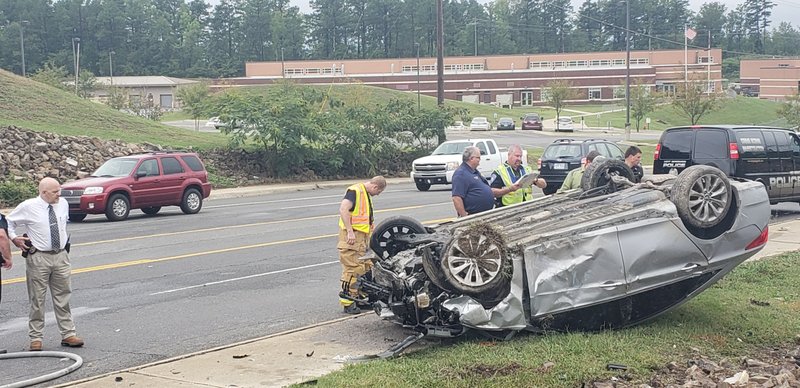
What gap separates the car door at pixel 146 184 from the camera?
22481mm

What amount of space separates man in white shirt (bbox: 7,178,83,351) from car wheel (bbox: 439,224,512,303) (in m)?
3.75

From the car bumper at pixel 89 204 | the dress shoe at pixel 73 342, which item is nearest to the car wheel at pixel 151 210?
the car bumper at pixel 89 204

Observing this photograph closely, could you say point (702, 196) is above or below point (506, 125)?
above

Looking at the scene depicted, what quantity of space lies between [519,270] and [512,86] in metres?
111

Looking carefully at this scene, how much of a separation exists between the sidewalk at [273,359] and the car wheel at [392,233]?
Answer: 82 cm

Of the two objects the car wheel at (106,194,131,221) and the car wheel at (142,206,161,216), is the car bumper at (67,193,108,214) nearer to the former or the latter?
the car wheel at (106,194,131,221)

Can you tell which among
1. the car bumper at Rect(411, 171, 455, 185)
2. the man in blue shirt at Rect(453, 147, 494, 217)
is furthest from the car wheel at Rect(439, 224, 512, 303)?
the car bumper at Rect(411, 171, 455, 185)

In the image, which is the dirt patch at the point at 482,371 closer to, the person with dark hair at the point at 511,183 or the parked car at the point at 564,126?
the person with dark hair at the point at 511,183

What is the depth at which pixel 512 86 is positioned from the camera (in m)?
117

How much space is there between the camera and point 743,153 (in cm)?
1869

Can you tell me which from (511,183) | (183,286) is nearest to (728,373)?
(511,183)

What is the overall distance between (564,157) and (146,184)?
10.8 metres

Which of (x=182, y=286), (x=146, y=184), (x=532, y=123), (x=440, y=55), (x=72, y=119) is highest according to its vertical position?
(x=440, y=55)

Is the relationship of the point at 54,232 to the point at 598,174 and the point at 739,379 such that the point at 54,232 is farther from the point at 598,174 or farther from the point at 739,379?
the point at 739,379
